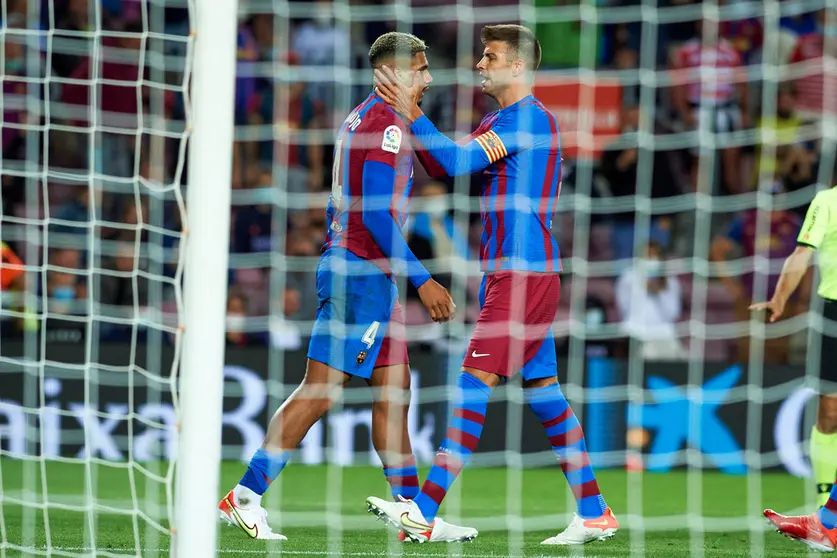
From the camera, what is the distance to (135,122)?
975 cm

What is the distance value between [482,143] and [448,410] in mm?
3954

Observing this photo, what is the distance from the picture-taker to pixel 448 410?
8.65 meters

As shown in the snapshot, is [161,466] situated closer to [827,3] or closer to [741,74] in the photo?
[741,74]

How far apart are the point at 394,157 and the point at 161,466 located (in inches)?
158

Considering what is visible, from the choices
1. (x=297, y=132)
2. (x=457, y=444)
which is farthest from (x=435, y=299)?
(x=297, y=132)

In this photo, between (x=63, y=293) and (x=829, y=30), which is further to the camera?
(x=829, y=30)

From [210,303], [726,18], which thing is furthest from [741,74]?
[210,303]

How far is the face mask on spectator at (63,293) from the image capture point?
8.98 meters

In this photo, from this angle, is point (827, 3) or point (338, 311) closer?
point (338, 311)

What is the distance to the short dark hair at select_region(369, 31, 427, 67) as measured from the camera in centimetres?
511

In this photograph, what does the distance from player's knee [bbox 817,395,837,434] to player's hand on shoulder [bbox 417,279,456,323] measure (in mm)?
1889

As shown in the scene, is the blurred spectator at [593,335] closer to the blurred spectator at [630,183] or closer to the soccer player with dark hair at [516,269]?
the blurred spectator at [630,183]

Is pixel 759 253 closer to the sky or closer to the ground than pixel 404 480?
closer to the sky

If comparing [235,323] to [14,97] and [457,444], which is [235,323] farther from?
[457,444]
